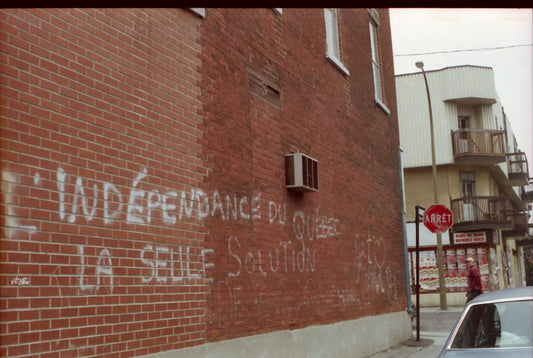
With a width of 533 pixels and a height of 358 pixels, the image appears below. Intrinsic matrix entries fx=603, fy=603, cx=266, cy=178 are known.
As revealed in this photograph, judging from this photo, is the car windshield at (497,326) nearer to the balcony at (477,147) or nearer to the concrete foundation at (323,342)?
the concrete foundation at (323,342)

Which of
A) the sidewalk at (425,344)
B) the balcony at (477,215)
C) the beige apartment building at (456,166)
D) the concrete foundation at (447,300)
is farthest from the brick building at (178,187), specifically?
the balcony at (477,215)

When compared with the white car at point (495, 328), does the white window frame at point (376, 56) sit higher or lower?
higher

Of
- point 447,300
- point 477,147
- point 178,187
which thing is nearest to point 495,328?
point 178,187

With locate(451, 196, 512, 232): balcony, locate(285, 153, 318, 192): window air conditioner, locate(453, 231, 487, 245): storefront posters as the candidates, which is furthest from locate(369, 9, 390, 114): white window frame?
locate(453, 231, 487, 245): storefront posters

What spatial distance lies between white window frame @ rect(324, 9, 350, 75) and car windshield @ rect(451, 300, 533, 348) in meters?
6.38

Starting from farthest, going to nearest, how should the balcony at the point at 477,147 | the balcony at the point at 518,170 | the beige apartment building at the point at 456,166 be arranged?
the balcony at the point at 518,170
the balcony at the point at 477,147
the beige apartment building at the point at 456,166

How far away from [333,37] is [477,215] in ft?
67.5

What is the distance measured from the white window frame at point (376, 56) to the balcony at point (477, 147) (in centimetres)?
1721

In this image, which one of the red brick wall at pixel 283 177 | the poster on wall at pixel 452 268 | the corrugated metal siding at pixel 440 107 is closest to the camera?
the red brick wall at pixel 283 177

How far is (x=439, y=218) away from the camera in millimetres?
13547

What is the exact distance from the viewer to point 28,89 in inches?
175

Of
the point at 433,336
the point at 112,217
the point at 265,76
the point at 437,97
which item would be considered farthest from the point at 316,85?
the point at 437,97

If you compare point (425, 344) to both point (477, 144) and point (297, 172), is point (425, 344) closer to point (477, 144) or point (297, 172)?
point (297, 172)

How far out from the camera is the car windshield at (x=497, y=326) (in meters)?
5.22
